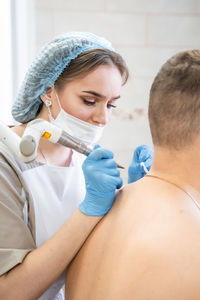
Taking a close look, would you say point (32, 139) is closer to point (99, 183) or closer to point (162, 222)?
point (99, 183)

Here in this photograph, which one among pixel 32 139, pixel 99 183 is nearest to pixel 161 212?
pixel 99 183

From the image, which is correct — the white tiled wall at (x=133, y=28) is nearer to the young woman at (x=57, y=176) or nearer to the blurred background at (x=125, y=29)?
the blurred background at (x=125, y=29)

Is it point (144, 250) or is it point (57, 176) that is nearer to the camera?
point (144, 250)

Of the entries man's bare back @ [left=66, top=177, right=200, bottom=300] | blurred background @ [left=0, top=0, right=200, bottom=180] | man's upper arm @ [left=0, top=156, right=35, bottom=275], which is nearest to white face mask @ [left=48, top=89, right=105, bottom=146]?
man's upper arm @ [left=0, top=156, right=35, bottom=275]

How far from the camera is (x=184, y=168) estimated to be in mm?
822

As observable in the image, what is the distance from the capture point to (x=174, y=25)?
90.1 inches

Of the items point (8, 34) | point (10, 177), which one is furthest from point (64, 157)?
point (8, 34)

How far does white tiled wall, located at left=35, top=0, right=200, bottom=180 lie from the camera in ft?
7.36

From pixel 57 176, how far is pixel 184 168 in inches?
21.3

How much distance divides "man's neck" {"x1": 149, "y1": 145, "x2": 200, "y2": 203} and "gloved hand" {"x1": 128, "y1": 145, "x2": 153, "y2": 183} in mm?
401

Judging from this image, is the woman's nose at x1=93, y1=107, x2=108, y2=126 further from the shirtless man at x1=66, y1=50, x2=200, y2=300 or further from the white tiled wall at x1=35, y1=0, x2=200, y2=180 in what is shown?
the white tiled wall at x1=35, y1=0, x2=200, y2=180

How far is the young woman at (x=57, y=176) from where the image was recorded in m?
0.94

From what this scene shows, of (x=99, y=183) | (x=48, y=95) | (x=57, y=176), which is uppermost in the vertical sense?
(x=48, y=95)

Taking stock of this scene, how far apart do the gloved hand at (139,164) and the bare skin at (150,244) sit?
1.06 feet
